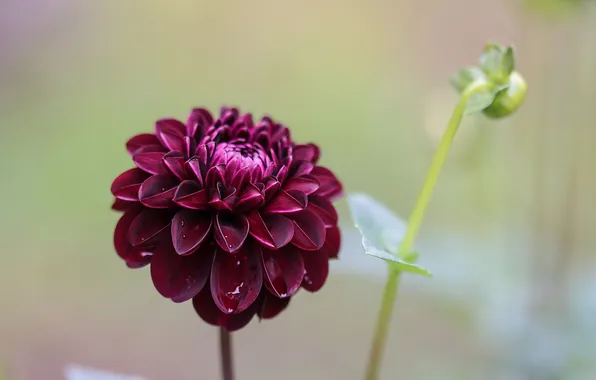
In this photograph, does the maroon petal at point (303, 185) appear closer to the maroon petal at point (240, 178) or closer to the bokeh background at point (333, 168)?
the maroon petal at point (240, 178)

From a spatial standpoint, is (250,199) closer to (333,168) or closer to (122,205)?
(122,205)

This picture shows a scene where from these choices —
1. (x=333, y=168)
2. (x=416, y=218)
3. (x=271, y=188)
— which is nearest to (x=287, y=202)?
(x=271, y=188)

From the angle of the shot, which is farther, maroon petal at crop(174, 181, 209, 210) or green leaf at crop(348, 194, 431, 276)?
green leaf at crop(348, 194, 431, 276)

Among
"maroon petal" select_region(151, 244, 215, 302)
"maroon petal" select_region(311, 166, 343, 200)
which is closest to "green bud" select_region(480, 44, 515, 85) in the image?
"maroon petal" select_region(311, 166, 343, 200)

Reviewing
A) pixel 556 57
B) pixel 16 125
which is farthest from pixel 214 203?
pixel 16 125

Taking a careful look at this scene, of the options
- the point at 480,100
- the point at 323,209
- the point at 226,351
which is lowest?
the point at 226,351

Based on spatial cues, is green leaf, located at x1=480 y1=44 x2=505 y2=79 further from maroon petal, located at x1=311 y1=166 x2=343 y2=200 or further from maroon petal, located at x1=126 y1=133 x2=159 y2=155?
maroon petal, located at x1=126 y1=133 x2=159 y2=155

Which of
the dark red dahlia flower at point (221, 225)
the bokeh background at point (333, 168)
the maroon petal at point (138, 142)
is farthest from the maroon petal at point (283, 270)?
the bokeh background at point (333, 168)
